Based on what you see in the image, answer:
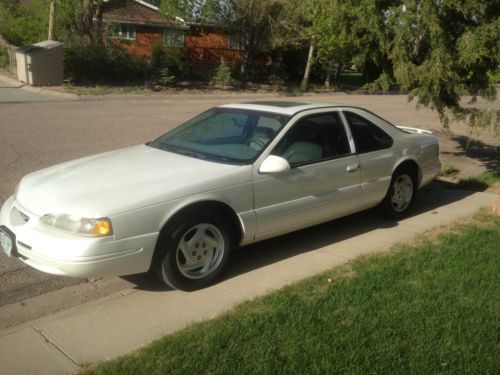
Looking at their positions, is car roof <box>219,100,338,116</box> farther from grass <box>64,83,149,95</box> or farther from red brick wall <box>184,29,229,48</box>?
red brick wall <box>184,29,229,48</box>

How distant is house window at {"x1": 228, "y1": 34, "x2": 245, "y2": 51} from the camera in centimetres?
2959

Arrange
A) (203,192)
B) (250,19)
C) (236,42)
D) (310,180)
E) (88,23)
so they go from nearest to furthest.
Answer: (203,192)
(310,180)
(88,23)
(250,19)
(236,42)

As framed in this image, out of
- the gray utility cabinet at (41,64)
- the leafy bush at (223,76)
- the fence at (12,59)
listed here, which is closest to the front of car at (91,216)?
the gray utility cabinet at (41,64)

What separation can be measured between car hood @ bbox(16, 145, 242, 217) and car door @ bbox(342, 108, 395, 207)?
1792 millimetres

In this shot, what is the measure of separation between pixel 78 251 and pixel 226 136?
198cm

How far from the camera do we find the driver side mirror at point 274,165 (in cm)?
482

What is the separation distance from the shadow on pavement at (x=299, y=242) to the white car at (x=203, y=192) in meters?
0.31

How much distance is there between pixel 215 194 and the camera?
4.55m

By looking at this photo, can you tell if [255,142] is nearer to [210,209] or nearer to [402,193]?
[210,209]

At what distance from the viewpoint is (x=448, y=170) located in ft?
32.8

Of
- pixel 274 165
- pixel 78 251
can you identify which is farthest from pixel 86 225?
pixel 274 165

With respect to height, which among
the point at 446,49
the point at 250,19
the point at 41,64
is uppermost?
the point at 250,19

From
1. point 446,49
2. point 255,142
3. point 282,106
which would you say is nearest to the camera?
point 255,142

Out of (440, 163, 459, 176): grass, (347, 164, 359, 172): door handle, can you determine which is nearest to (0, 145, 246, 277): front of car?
(347, 164, 359, 172): door handle
